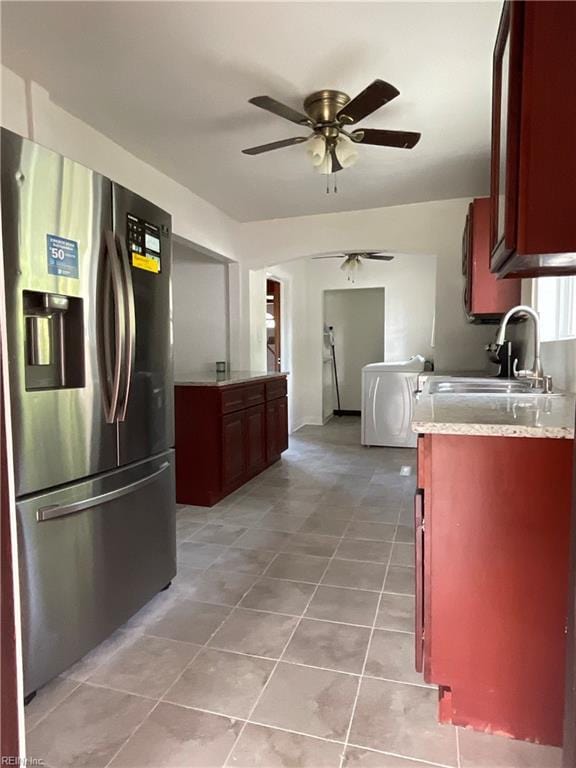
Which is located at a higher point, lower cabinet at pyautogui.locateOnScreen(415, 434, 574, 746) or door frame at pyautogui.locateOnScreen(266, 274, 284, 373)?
door frame at pyautogui.locateOnScreen(266, 274, 284, 373)

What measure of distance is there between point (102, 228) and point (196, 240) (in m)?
2.33

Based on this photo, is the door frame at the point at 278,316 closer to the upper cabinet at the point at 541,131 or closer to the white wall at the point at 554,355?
the white wall at the point at 554,355

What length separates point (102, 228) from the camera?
1651 mm

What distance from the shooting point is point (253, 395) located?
400cm

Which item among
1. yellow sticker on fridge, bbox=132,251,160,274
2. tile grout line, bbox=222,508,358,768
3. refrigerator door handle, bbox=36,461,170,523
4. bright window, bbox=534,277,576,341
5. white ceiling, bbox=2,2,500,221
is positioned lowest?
tile grout line, bbox=222,508,358,768

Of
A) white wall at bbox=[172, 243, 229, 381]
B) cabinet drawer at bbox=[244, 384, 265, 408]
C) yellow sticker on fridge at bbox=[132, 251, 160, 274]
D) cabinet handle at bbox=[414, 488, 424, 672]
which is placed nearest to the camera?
cabinet handle at bbox=[414, 488, 424, 672]

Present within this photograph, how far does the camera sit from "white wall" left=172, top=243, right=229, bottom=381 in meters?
4.77

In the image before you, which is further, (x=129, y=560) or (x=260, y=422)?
(x=260, y=422)

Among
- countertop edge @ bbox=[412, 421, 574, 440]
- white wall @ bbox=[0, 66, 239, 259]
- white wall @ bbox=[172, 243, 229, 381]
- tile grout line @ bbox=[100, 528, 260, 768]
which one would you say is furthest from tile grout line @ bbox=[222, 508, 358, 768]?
white wall @ bbox=[172, 243, 229, 381]

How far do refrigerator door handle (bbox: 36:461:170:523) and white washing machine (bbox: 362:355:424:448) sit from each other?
12.1 ft

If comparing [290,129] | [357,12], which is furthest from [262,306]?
[357,12]

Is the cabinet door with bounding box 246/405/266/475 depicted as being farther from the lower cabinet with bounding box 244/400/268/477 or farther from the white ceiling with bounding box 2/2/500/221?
the white ceiling with bounding box 2/2/500/221

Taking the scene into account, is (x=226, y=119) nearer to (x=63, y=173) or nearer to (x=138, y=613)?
(x=63, y=173)

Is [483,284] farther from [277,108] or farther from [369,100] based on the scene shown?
[277,108]
